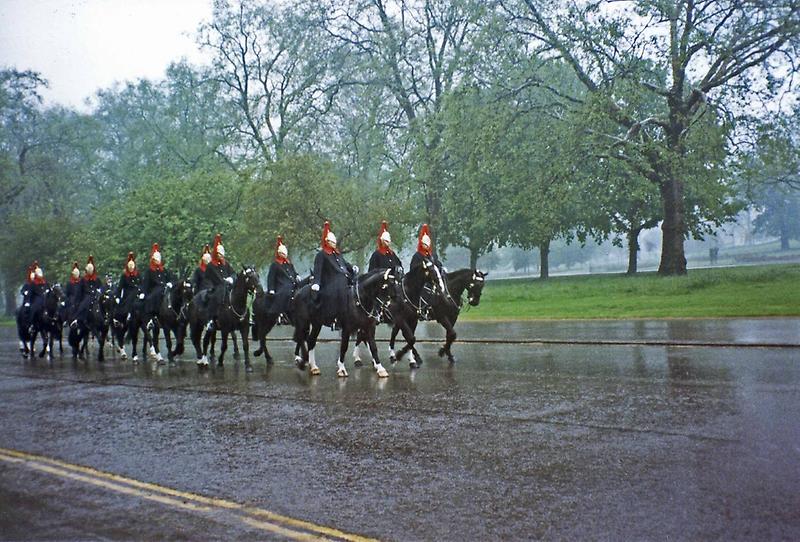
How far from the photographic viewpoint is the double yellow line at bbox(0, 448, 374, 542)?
5727 millimetres

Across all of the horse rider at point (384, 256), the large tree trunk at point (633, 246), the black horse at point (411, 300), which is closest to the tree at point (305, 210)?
the horse rider at point (384, 256)

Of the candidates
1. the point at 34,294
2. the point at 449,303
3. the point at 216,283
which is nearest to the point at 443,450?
the point at 449,303

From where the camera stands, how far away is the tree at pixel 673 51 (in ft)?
102

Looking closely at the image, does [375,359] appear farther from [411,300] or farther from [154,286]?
[154,286]

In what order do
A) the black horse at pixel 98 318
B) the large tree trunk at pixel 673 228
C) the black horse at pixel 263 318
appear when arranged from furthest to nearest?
the large tree trunk at pixel 673 228 → the black horse at pixel 98 318 → the black horse at pixel 263 318

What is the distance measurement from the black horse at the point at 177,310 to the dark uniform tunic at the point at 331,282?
576 cm

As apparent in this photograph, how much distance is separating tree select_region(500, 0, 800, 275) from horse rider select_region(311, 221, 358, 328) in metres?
19.5

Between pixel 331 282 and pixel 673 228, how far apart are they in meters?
24.7

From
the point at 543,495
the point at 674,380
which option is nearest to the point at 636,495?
the point at 543,495

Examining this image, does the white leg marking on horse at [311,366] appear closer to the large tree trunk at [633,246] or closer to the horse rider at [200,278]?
the horse rider at [200,278]

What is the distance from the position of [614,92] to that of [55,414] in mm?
26090

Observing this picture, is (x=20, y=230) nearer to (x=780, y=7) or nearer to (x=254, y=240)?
(x=254, y=240)

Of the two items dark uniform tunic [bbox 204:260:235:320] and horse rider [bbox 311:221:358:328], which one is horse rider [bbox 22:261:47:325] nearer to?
dark uniform tunic [bbox 204:260:235:320]

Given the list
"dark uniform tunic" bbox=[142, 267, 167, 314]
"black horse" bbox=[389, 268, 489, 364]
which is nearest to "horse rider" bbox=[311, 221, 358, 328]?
"black horse" bbox=[389, 268, 489, 364]
